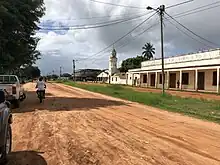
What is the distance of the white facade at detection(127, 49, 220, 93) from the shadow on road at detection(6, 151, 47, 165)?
3900 cm

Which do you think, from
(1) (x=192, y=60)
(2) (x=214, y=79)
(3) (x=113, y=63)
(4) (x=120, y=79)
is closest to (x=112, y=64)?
(3) (x=113, y=63)

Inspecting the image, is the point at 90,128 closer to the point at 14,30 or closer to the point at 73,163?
the point at 73,163

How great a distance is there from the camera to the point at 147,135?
436 inches

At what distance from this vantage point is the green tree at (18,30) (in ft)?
72.5

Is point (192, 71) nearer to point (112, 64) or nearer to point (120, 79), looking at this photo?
point (120, 79)

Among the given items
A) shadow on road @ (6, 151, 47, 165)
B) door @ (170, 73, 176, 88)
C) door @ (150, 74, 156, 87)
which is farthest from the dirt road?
door @ (150, 74, 156, 87)

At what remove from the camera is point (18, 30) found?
76.9ft

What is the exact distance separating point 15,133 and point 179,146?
5.12 metres

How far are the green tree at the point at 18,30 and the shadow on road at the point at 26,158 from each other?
545 inches

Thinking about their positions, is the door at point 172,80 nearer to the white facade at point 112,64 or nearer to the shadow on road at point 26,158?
the shadow on road at point 26,158

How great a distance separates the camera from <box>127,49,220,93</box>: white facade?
163 feet

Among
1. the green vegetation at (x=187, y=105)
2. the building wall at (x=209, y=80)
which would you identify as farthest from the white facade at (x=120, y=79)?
the green vegetation at (x=187, y=105)

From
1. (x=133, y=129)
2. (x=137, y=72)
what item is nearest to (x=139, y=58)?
(x=137, y=72)

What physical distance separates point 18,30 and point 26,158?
658 inches
